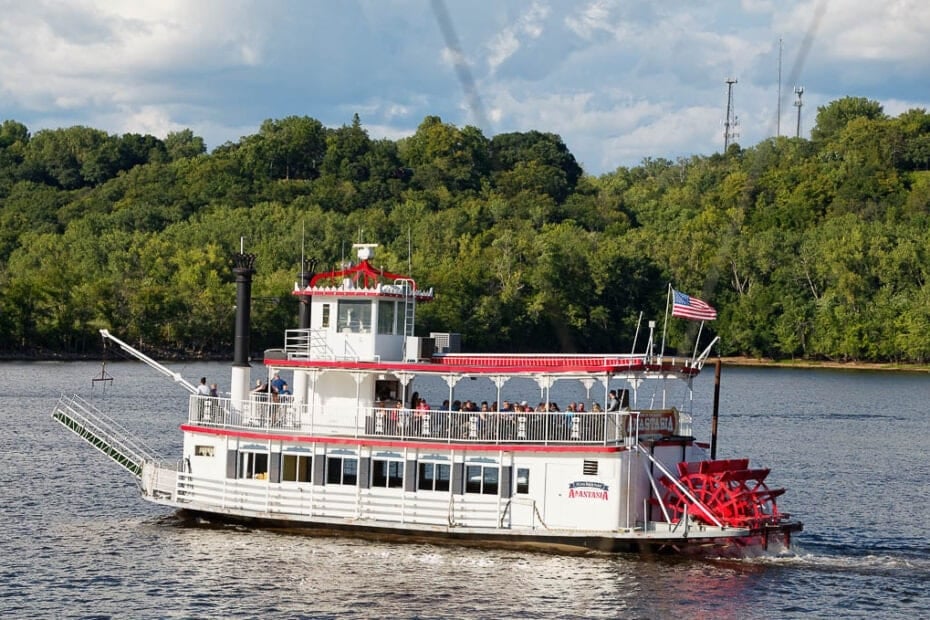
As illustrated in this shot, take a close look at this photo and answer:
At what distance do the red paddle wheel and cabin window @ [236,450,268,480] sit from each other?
1040 centimetres

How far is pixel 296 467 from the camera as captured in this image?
122 ft

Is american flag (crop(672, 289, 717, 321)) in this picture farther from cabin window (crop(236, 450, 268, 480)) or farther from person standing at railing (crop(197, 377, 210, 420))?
person standing at railing (crop(197, 377, 210, 420))

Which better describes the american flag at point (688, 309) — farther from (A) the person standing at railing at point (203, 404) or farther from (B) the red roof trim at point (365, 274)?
(A) the person standing at railing at point (203, 404)

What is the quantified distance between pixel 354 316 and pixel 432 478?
17.2 feet

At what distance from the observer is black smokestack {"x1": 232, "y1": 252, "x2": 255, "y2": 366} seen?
3978 centimetres

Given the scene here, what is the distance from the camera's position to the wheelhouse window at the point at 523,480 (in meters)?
35.3

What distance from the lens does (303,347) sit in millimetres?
39188

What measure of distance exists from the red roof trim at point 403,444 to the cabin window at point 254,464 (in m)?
0.48

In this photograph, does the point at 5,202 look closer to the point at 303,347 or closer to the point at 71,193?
the point at 71,193

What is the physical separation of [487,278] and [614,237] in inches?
715

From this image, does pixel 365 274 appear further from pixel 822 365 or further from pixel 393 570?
pixel 822 365

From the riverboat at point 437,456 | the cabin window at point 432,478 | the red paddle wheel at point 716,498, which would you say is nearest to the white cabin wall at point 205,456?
the riverboat at point 437,456

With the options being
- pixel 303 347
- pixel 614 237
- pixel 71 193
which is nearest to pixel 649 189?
pixel 614 237

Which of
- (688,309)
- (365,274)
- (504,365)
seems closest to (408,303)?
(365,274)
